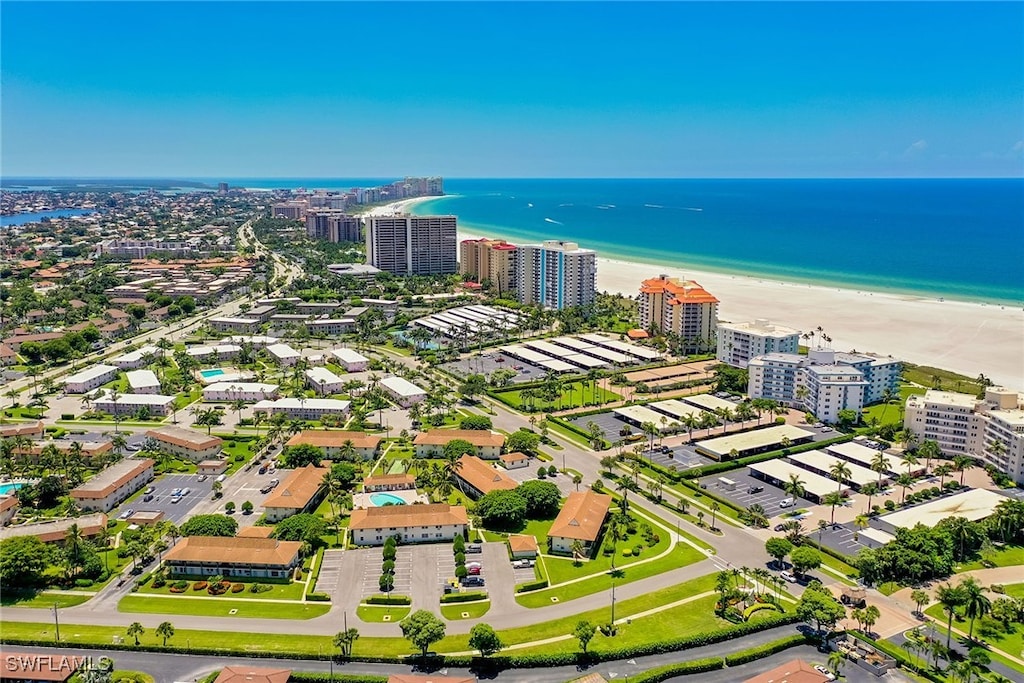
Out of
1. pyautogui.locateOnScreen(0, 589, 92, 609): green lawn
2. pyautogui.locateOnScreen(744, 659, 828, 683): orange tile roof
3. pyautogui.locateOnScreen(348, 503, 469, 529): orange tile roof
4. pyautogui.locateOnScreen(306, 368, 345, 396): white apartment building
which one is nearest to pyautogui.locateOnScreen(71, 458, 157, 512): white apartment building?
pyautogui.locateOnScreen(0, 589, 92, 609): green lawn

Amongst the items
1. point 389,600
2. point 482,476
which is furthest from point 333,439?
point 389,600

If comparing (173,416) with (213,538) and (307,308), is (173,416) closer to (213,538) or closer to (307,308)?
(213,538)

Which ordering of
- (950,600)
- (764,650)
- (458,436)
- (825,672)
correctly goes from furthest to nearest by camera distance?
(458,436) → (950,600) → (764,650) → (825,672)

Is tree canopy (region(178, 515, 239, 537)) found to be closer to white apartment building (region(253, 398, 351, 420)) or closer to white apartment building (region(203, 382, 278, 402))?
white apartment building (region(253, 398, 351, 420))

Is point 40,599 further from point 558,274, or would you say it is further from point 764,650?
point 558,274

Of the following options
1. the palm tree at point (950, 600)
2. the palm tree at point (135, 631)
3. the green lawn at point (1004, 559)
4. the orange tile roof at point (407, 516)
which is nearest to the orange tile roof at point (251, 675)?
the palm tree at point (135, 631)

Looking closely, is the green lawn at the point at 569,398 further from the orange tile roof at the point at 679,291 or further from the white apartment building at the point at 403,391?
the orange tile roof at the point at 679,291
